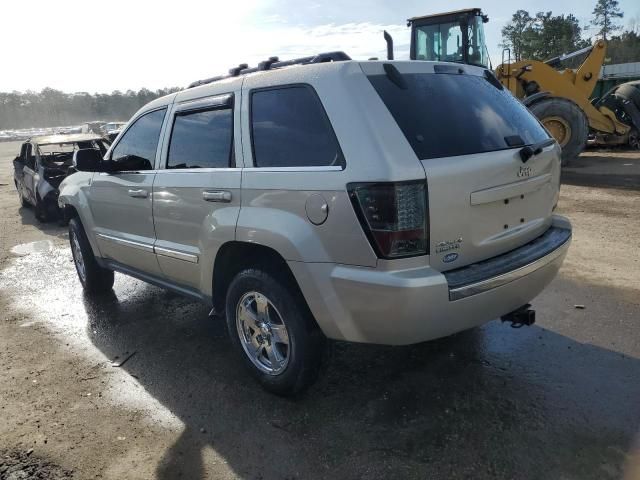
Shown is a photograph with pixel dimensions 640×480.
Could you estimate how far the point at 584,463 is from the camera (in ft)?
8.16

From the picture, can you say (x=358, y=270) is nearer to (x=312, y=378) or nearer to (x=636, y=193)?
(x=312, y=378)

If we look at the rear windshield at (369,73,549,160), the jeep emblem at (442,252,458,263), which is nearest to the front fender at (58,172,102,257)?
the rear windshield at (369,73,549,160)

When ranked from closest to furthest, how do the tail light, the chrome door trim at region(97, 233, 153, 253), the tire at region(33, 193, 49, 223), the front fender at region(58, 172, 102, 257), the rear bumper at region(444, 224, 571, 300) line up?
the tail light < the rear bumper at region(444, 224, 571, 300) < the chrome door trim at region(97, 233, 153, 253) < the front fender at region(58, 172, 102, 257) < the tire at region(33, 193, 49, 223)

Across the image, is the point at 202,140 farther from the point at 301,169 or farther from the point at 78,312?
the point at 78,312

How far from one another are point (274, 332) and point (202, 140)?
56.4 inches

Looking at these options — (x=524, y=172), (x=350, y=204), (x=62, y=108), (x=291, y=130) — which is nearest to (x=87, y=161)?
(x=291, y=130)

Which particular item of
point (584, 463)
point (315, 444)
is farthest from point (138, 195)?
point (584, 463)

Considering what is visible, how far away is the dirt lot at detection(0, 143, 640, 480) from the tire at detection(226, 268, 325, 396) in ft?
0.63

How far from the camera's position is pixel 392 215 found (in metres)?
2.45

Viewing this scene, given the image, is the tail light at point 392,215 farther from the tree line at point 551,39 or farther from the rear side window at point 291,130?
the tree line at point 551,39

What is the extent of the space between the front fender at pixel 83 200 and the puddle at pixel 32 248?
10.6ft

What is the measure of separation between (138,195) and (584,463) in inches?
138

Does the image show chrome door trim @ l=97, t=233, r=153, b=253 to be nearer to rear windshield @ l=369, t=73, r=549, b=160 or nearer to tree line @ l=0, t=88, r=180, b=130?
rear windshield @ l=369, t=73, r=549, b=160

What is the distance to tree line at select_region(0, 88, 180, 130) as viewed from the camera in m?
96.8
